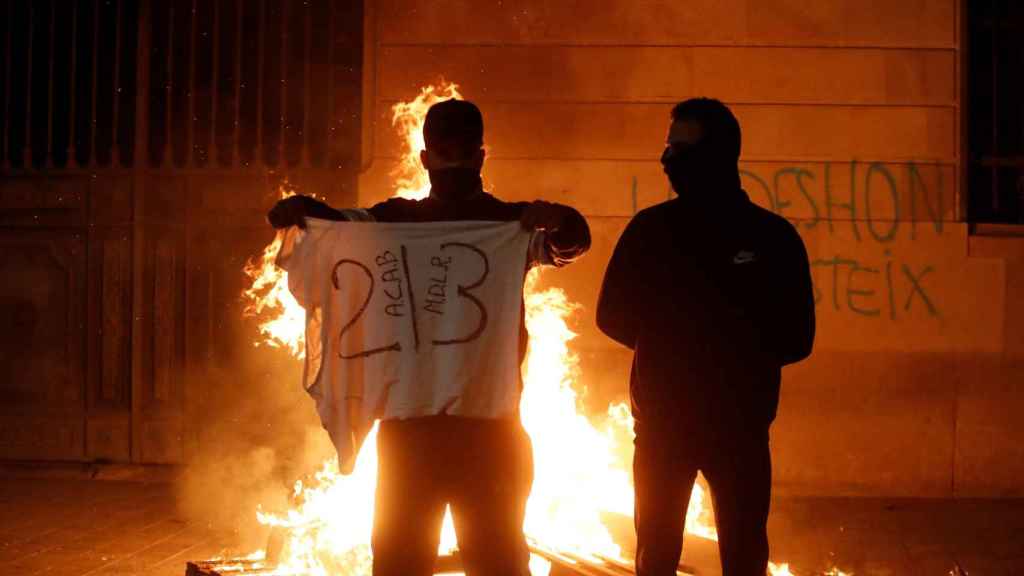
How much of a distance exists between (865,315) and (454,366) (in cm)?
547

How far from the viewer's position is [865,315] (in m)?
8.06

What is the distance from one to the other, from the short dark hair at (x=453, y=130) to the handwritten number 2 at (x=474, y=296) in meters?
0.27

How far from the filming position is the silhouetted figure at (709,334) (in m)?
3.52

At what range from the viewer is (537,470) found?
600 cm

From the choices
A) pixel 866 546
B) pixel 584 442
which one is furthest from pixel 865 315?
pixel 584 442

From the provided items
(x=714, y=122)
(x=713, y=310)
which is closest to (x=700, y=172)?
(x=714, y=122)

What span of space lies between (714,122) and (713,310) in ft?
1.97

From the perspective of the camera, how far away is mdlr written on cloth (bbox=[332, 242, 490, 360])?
3387 mm

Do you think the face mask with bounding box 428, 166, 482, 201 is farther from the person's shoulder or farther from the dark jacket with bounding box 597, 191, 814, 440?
the person's shoulder

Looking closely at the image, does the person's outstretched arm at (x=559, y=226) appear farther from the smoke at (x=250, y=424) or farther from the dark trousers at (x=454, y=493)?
the smoke at (x=250, y=424)

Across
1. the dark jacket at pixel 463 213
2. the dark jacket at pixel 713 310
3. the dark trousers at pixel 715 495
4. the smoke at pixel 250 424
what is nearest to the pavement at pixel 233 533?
the smoke at pixel 250 424

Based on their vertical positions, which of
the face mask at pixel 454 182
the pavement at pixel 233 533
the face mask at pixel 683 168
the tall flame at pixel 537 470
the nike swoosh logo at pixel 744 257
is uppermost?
the face mask at pixel 683 168

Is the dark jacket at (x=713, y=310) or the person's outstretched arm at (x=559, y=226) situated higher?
the person's outstretched arm at (x=559, y=226)

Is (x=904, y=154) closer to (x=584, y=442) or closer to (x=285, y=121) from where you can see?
(x=584, y=442)
